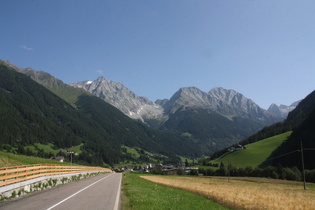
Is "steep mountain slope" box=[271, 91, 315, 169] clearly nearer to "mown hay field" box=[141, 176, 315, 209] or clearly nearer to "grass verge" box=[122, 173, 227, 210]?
"mown hay field" box=[141, 176, 315, 209]

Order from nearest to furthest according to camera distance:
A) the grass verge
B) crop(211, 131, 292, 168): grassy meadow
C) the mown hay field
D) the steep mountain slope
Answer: the grass verge < the mown hay field < the steep mountain slope < crop(211, 131, 292, 168): grassy meadow

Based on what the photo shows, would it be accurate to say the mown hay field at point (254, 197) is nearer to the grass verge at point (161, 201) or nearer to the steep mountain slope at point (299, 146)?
the grass verge at point (161, 201)

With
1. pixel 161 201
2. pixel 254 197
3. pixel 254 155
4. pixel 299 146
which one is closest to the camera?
pixel 161 201

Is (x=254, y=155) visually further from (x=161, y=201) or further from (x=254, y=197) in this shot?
(x=161, y=201)

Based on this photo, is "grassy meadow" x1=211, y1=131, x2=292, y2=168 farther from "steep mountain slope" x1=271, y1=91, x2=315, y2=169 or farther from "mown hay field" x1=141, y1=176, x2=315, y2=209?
"mown hay field" x1=141, y1=176, x2=315, y2=209

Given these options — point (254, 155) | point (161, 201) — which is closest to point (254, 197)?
point (161, 201)

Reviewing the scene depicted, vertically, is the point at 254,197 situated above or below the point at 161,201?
below

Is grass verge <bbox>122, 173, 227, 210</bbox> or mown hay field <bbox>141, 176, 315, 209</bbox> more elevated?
grass verge <bbox>122, 173, 227, 210</bbox>

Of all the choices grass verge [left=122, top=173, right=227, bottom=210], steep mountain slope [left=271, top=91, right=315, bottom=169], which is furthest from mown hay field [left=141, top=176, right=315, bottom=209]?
steep mountain slope [left=271, top=91, right=315, bottom=169]

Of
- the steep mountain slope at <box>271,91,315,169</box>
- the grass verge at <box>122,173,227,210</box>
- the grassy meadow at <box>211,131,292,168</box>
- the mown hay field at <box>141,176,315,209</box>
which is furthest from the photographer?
the grassy meadow at <box>211,131,292,168</box>

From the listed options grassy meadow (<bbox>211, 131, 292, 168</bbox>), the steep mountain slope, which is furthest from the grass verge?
grassy meadow (<bbox>211, 131, 292, 168</bbox>)

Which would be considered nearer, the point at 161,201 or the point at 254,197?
the point at 161,201

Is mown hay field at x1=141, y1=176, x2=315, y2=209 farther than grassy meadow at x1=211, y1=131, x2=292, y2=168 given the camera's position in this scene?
No

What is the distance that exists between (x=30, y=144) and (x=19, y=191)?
198 m
